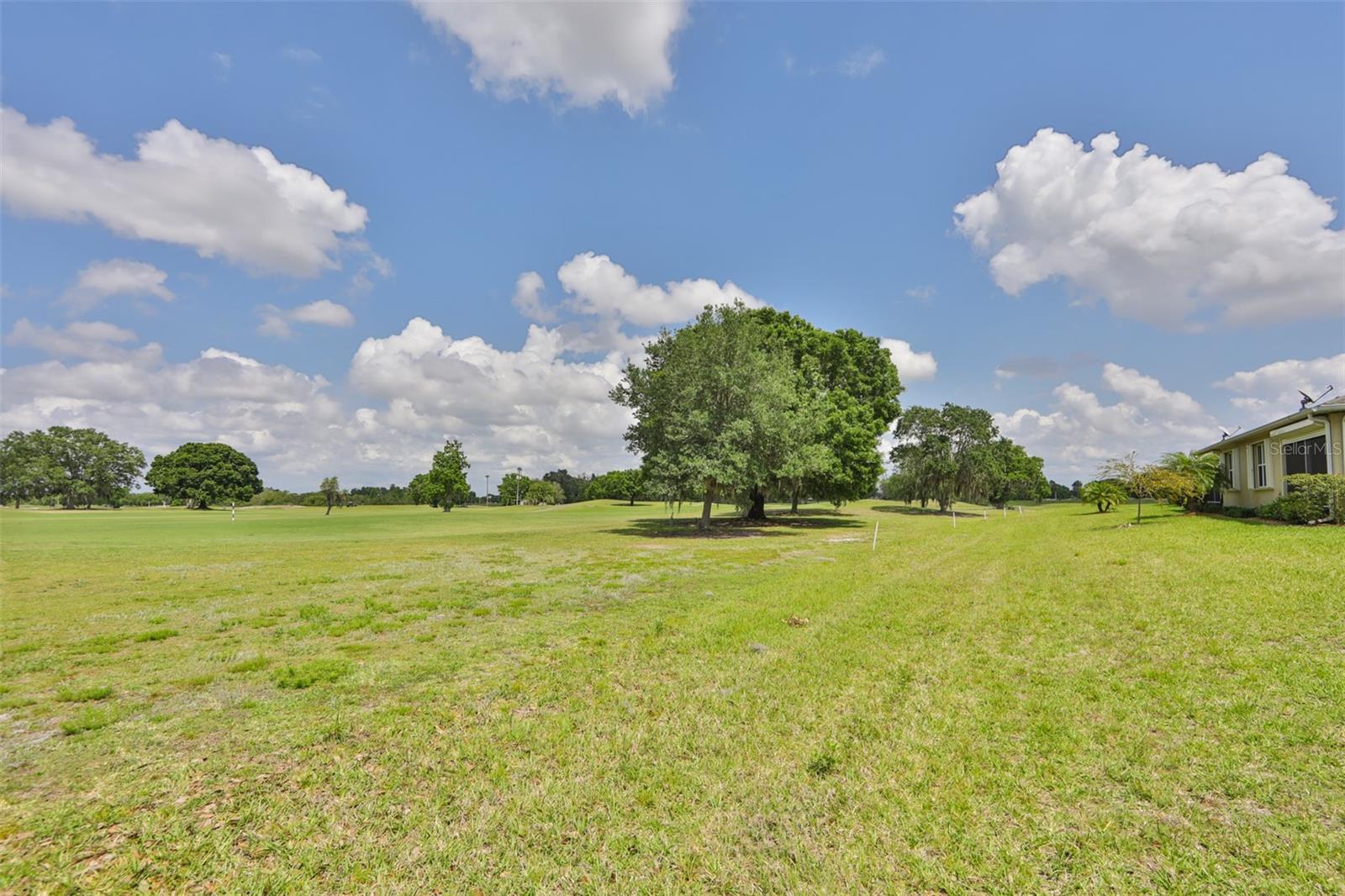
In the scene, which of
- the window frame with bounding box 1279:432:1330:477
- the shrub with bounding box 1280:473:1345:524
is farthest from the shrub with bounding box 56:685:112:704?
the window frame with bounding box 1279:432:1330:477

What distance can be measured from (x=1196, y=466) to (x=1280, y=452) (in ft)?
11.1

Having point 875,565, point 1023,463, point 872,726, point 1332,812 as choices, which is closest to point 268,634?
point 872,726

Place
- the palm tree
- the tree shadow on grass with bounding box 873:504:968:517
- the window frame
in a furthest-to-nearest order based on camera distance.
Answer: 1. the tree shadow on grass with bounding box 873:504:968:517
2. the palm tree
3. the window frame

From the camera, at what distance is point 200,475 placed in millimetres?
87500

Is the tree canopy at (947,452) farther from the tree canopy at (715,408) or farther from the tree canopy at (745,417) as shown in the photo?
the tree canopy at (715,408)

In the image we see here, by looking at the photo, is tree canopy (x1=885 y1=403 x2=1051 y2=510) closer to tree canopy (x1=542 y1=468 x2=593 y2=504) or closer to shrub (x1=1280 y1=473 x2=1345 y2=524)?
shrub (x1=1280 y1=473 x2=1345 y2=524)

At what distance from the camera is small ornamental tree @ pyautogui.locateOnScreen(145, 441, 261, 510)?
8644cm

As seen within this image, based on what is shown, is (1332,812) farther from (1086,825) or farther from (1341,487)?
(1341,487)

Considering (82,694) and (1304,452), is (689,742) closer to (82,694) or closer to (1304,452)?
(82,694)

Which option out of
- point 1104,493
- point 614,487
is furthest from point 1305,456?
point 614,487

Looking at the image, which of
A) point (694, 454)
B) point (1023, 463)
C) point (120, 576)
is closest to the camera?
point (120, 576)

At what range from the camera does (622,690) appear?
→ 6.17 metres

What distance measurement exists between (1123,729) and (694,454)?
2235 centimetres

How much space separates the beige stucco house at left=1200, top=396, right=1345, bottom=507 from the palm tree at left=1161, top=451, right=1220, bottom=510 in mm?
1388
